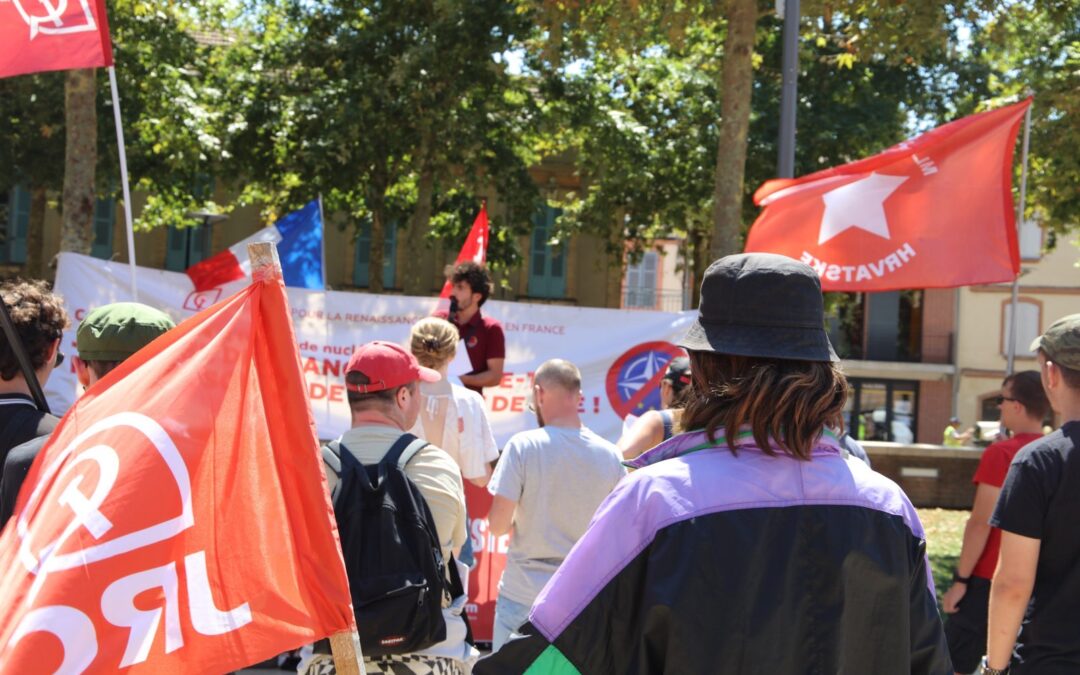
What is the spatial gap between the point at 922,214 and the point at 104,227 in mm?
26594

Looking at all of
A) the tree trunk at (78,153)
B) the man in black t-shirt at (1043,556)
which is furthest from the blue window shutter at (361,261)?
the man in black t-shirt at (1043,556)

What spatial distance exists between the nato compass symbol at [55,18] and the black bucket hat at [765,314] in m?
5.43

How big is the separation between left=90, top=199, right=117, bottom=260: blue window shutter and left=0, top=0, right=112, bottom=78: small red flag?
2499cm

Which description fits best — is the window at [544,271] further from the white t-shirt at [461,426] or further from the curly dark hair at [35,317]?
the curly dark hair at [35,317]

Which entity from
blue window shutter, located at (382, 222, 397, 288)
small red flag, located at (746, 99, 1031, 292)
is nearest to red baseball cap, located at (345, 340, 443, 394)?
small red flag, located at (746, 99, 1031, 292)

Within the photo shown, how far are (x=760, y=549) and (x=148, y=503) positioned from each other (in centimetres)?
143

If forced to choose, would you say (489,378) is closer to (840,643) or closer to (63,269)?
(63,269)

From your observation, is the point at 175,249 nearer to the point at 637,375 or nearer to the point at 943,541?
the point at 637,375

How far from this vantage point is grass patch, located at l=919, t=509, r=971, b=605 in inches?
374

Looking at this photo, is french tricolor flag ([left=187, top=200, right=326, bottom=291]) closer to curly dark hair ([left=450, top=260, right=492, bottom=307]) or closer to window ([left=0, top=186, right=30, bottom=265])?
curly dark hair ([left=450, top=260, right=492, bottom=307])

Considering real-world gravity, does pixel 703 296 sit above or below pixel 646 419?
above

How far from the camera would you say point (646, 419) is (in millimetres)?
5340

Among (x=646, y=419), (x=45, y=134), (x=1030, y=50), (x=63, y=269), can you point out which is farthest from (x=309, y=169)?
(x=646, y=419)

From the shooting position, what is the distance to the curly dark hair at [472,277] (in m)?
7.09
